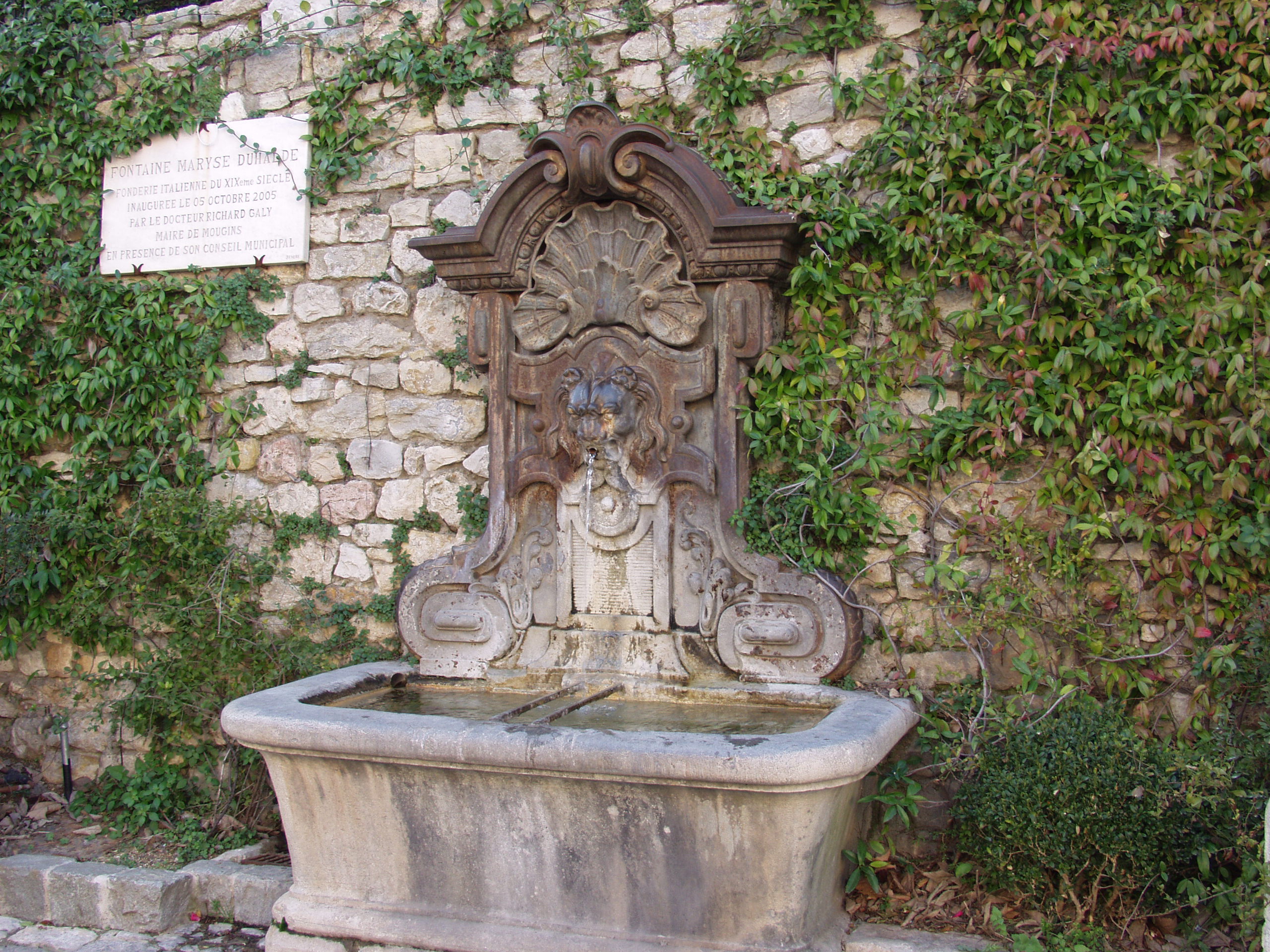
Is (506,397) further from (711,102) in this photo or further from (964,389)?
(964,389)

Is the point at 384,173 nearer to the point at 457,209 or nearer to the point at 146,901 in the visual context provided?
the point at 457,209

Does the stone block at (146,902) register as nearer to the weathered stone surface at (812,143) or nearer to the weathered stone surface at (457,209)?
the weathered stone surface at (457,209)

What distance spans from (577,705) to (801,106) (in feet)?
7.09

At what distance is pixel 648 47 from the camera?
379cm

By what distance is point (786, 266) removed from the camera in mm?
3486

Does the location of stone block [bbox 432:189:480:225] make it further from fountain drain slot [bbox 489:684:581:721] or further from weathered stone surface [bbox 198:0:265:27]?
fountain drain slot [bbox 489:684:581:721]

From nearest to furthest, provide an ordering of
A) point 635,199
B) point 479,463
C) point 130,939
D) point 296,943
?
point 296,943
point 130,939
point 635,199
point 479,463

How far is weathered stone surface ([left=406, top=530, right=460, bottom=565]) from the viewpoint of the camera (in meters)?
4.06

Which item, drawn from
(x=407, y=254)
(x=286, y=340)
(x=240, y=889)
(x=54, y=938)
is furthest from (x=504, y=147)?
(x=54, y=938)

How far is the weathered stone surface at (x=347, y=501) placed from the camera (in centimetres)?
416

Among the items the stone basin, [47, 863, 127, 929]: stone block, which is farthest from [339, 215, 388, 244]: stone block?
[47, 863, 127, 929]: stone block

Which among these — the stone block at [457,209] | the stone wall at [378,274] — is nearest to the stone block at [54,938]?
the stone wall at [378,274]

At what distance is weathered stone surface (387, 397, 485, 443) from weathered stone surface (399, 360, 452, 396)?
0.03 metres

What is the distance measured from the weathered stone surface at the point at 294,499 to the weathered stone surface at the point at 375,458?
22 centimetres
